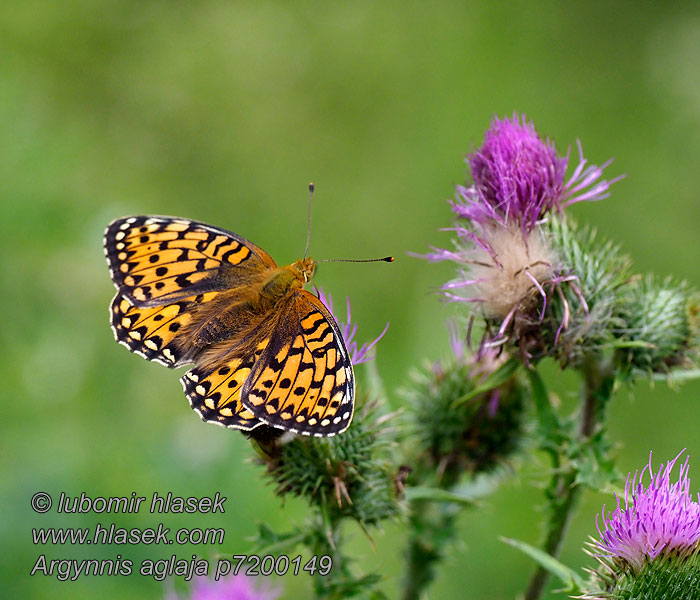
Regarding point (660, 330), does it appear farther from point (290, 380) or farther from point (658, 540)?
point (290, 380)

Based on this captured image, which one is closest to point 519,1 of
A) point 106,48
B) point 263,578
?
point 106,48

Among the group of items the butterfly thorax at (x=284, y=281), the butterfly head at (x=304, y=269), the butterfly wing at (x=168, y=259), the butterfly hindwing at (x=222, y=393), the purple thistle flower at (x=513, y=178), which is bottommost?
the butterfly hindwing at (x=222, y=393)

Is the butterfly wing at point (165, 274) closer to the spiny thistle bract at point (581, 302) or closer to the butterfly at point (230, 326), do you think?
the butterfly at point (230, 326)

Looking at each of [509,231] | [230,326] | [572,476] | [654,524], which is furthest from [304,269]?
[654,524]

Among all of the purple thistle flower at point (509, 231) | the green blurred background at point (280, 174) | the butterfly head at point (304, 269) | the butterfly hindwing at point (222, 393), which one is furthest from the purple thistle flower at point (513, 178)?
the green blurred background at point (280, 174)

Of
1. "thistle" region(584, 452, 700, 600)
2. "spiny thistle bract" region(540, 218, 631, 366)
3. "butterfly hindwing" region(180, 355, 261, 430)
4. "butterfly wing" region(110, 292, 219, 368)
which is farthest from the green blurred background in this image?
"thistle" region(584, 452, 700, 600)

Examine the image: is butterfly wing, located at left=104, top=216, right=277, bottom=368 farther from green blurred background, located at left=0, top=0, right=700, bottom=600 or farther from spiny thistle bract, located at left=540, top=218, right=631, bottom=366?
spiny thistle bract, located at left=540, top=218, right=631, bottom=366

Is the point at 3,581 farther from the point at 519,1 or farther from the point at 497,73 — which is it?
the point at 519,1
